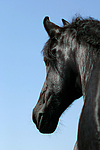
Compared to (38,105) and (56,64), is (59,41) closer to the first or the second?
(56,64)

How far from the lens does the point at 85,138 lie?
2738 millimetres

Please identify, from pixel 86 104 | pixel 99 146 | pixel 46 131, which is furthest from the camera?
pixel 46 131

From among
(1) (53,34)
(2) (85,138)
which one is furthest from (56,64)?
(2) (85,138)

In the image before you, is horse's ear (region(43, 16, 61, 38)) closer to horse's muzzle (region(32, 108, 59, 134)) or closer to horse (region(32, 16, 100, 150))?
horse (region(32, 16, 100, 150))

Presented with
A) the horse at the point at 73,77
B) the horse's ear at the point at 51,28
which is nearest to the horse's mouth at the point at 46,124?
the horse at the point at 73,77

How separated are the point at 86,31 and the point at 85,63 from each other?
401 mm

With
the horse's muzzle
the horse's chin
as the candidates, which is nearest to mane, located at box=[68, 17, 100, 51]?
the horse's muzzle

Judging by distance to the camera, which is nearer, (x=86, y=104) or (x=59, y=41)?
(x=86, y=104)

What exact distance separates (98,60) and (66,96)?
0.76m

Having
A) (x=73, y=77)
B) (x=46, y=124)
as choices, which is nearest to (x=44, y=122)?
(x=46, y=124)

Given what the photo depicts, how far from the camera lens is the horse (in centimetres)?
277

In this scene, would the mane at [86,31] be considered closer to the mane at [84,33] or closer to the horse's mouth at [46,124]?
the mane at [84,33]

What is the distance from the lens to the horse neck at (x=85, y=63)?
3.13 metres

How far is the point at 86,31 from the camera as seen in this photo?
3.34 m
